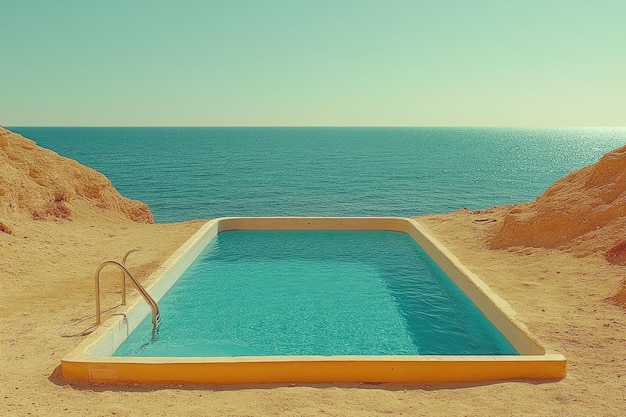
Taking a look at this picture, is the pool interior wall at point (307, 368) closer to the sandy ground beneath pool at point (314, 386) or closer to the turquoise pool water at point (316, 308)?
the sandy ground beneath pool at point (314, 386)

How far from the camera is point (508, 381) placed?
669cm

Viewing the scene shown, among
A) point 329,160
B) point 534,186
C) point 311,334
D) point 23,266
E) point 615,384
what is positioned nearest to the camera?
point 615,384

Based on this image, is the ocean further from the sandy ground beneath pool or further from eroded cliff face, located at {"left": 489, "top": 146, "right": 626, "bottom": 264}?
the sandy ground beneath pool

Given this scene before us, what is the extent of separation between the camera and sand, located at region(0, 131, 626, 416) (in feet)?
19.5

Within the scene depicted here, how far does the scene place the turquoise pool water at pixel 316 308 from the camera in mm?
9023

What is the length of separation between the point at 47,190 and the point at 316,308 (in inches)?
450

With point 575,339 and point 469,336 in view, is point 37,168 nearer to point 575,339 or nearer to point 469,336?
point 469,336

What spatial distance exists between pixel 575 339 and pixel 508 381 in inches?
77.0

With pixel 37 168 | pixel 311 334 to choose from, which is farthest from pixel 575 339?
pixel 37 168

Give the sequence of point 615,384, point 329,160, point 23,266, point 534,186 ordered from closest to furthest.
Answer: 1. point 615,384
2. point 23,266
3. point 534,186
4. point 329,160

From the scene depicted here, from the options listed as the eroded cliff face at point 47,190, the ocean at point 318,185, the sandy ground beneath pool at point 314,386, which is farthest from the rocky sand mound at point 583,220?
the ocean at point 318,185

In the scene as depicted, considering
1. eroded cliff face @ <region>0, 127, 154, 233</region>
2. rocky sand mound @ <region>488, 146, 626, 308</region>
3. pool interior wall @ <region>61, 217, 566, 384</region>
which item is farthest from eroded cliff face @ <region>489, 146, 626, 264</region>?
eroded cliff face @ <region>0, 127, 154, 233</region>

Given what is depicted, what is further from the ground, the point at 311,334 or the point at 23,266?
the point at 23,266

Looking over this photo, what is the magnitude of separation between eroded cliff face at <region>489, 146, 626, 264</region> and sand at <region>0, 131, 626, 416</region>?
0.06 meters
